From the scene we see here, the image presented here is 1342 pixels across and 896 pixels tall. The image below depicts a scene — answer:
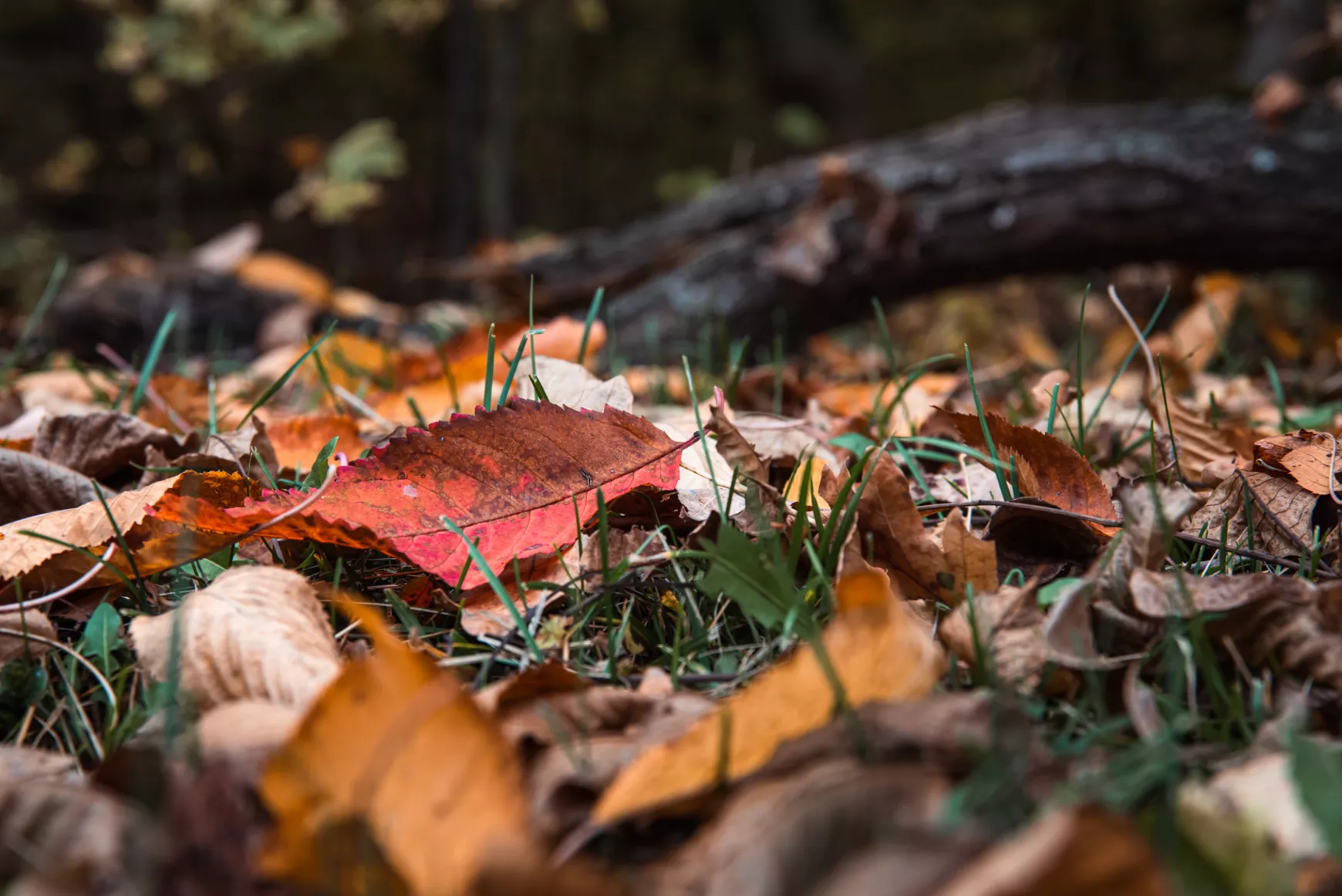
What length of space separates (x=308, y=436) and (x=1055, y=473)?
93cm

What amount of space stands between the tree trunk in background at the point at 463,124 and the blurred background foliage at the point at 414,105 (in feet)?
0.05

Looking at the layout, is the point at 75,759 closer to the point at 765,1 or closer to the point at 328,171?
the point at 328,171

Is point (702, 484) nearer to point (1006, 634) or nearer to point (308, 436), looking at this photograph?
point (1006, 634)

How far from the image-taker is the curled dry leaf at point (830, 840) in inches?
17.3

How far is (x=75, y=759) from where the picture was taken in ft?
2.27

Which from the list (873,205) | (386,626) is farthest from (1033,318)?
(386,626)

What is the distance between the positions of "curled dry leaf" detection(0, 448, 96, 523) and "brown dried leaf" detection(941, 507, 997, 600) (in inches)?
35.9

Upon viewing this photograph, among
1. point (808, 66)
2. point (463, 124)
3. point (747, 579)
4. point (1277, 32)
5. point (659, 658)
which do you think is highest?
point (1277, 32)

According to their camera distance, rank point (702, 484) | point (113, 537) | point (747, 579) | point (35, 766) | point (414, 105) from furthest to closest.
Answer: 1. point (414, 105)
2. point (702, 484)
3. point (113, 537)
4. point (747, 579)
5. point (35, 766)

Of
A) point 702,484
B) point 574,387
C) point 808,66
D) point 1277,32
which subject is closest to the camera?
point 702,484

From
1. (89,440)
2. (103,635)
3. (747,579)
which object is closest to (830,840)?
(747,579)

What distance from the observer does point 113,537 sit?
91cm

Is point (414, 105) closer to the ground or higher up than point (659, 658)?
higher up

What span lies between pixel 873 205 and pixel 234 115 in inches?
168
